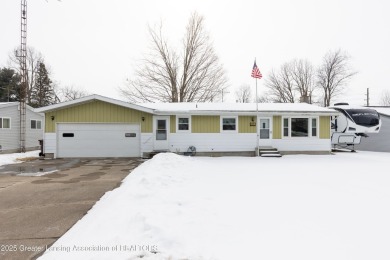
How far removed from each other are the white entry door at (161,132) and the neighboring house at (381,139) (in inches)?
702

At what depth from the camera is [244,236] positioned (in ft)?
12.4

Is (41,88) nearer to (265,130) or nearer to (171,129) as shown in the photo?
(171,129)

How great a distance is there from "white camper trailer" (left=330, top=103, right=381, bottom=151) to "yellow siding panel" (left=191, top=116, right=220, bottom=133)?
10502 millimetres

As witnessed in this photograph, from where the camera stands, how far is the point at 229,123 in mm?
15594

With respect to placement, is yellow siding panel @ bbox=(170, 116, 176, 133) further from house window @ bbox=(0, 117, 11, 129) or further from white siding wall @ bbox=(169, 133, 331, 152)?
house window @ bbox=(0, 117, 11, 129)

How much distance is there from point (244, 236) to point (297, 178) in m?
5.49

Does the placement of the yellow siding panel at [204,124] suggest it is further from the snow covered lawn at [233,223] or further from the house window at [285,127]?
the snow covered lawn at [233,223]

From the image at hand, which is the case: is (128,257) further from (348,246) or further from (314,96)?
(314,96)

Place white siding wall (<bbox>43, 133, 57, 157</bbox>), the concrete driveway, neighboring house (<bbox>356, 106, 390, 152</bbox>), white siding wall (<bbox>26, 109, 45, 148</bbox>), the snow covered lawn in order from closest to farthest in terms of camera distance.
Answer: the snow covered lawn < the concrete driveway < white siding wall (<bbox>43, 133, 57, 157</bbox>) < neighboring house (<bbox>356, 106, 390, 152</bbox>) < white siding wall (<bbox>26, 109, 45, 148</bbox>)

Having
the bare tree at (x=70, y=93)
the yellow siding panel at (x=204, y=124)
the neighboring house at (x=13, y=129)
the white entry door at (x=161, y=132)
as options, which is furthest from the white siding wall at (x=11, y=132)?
the bare tree at (x=70, y=93)

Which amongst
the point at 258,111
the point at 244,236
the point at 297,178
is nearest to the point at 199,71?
the point at 258,111

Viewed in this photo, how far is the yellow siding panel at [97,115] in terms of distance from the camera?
14688 millimetres

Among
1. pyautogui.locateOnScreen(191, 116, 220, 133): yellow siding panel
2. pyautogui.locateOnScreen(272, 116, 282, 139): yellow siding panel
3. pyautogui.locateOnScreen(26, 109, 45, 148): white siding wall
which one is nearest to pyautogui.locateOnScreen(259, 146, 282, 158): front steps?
pyautogui.locateOnScreen(272, 116, 282, 139): yellow siding panel

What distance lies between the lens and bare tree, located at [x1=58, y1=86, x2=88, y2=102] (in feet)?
160
